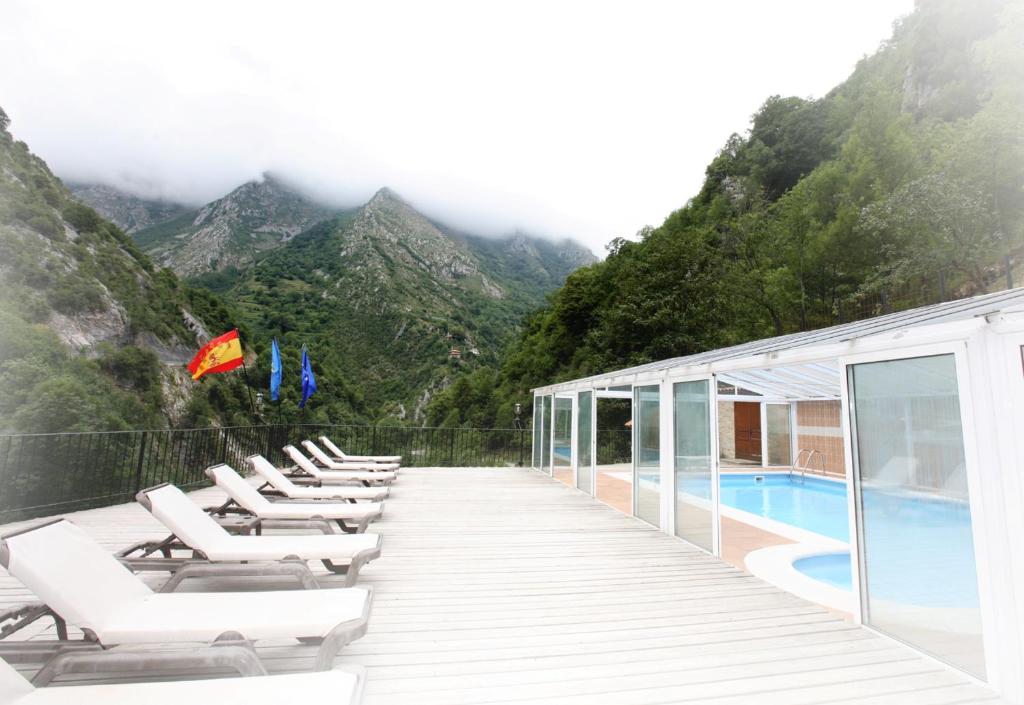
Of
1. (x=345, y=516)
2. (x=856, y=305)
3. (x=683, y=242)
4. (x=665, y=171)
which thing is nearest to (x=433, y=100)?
(x=665, y=171)

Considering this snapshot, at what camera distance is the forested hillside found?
14164mm

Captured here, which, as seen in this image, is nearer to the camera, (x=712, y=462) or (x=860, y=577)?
(x=860, y=577)

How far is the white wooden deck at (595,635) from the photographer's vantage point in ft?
8.09

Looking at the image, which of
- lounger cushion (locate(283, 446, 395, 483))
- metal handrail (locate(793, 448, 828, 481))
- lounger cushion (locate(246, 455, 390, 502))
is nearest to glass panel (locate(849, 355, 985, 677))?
lounger cushion (locate(246, 455, 390, 502))

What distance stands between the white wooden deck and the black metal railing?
3.36 feet

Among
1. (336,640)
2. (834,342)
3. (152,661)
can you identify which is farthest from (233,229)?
(834,342)

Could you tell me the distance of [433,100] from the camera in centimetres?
6712

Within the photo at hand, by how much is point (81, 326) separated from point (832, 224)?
36.2 m

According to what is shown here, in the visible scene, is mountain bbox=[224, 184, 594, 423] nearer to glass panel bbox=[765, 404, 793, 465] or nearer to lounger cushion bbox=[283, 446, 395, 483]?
lounger cushion bbox=[283, 446, 395, 483]

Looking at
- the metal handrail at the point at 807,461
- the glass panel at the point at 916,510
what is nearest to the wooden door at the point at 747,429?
the metal handrail at the point at 807,461

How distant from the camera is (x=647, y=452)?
254 inches

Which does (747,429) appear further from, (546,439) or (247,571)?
(247,571)

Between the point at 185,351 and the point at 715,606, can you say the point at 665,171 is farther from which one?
the point at 715,606

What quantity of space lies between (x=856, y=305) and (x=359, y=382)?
98.1ft
